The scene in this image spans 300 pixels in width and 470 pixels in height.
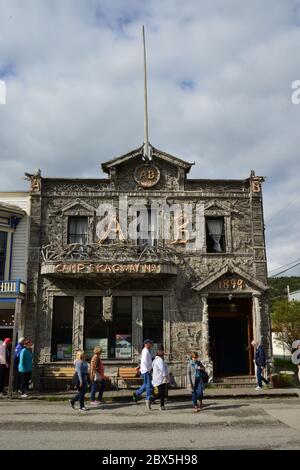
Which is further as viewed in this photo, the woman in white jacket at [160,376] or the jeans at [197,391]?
the woman in white jacket at [160,376]

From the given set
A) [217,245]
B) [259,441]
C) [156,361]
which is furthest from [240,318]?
[259,441]

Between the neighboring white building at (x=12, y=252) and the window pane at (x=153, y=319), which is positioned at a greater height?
the neighboring white building at (x=12, y=252)

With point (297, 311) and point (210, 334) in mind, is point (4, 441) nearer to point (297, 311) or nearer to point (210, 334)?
point (210, 334)

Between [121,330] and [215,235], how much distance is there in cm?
570

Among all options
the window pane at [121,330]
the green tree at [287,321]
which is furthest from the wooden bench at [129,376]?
the green tree at [287,321]

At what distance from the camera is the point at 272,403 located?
1377 cm

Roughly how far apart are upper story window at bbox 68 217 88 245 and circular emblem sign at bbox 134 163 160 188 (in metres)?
2.93

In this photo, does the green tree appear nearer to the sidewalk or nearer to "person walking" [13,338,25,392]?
the sidewalk

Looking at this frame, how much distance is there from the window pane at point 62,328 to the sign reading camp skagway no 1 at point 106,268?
169 centimetres

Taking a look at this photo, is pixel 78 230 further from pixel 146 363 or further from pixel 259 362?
pixel 259 362

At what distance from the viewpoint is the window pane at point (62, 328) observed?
1789 centimetres

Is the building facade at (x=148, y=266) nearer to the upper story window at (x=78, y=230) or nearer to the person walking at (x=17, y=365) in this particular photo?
the upper story window at (x=78, y=230)

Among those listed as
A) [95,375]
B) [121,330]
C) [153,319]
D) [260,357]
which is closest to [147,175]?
[153,319]

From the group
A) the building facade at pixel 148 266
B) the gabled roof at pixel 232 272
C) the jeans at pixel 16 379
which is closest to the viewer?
the jeans at pixel 16 379
